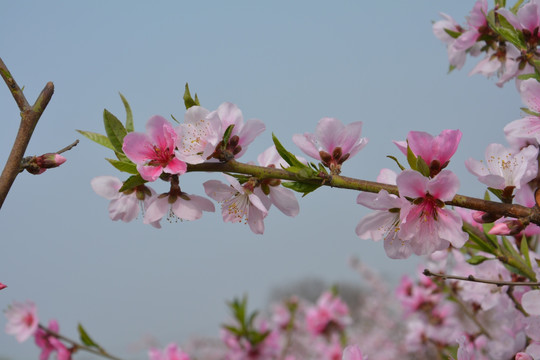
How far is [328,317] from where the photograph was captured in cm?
489

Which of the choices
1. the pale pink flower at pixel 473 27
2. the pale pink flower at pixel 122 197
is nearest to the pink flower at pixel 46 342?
the pale pink flower at pixel 122 197

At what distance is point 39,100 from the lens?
3.82 feet

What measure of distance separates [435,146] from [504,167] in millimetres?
279

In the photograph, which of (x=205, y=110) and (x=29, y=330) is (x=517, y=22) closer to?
(x=205, y=110)

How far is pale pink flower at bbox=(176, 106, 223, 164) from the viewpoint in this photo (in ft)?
4.22

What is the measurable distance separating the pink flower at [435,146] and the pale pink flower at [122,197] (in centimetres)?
82

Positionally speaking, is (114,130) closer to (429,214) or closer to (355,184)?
(355,184)

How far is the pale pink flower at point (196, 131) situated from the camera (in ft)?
4.22

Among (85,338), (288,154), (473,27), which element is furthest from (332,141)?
(85,338)

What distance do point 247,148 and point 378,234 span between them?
474 millimetres

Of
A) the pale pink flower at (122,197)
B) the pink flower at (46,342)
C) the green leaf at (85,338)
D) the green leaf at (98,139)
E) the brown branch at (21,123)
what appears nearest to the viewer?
the brown branch at (21,123)

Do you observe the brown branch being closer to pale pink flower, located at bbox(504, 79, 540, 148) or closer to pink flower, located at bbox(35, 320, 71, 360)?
pale pink flower, located at bbox(504, 79, 540, 148)

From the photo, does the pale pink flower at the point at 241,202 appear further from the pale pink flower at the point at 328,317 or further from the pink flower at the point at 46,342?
the pale pink flower at the point at 328,317

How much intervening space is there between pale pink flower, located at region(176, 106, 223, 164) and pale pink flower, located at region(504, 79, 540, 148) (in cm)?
99
